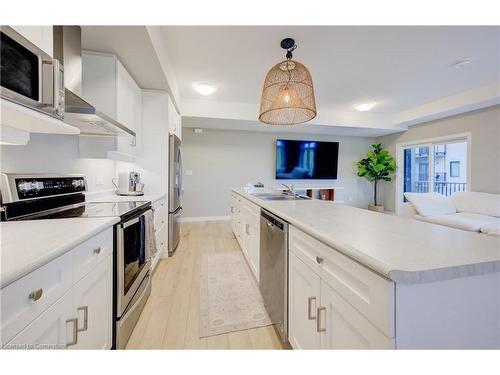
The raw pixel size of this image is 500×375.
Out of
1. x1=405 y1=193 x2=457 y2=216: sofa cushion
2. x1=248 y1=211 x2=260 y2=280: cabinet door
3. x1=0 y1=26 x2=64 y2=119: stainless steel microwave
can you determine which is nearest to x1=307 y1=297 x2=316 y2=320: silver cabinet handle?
x1=248 y1=211 x2=260 y2=280: cabinet door

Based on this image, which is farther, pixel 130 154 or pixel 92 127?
pixel 130 154

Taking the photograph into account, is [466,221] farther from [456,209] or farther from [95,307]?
[95,307]

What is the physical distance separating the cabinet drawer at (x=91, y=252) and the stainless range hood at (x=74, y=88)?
2.55 ft

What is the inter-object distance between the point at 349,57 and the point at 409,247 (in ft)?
9.22

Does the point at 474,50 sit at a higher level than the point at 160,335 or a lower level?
higher

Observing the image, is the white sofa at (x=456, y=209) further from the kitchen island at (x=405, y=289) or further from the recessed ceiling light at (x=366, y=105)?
the kitchen island at (x=405, y=289)

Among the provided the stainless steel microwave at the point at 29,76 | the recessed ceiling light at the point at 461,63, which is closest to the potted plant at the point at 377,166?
the recessed ceiling light at the point at 461,63

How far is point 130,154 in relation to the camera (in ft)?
7.91

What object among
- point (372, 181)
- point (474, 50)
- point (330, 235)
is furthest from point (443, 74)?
point (330, 235)

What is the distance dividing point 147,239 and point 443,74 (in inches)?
181
